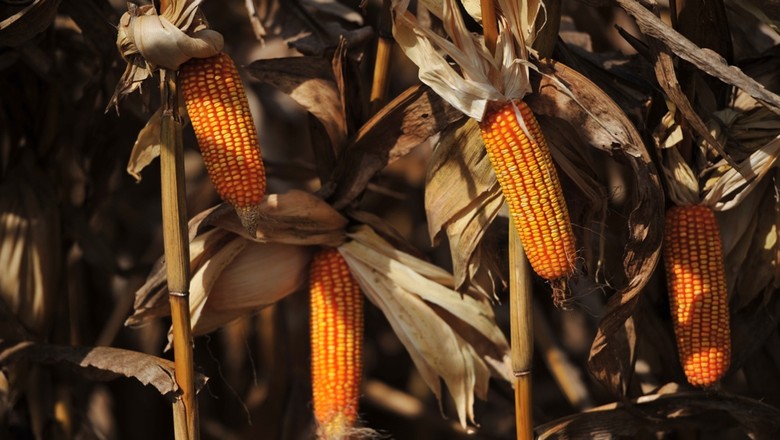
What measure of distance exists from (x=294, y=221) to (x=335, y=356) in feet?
1.35

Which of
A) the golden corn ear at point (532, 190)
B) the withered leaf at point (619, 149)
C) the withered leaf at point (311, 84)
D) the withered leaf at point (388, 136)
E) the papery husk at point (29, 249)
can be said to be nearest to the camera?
the golden corn ear at point (532, 190)

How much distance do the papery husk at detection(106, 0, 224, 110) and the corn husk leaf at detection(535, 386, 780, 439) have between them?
4.83ft

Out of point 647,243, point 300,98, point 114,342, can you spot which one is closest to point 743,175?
point 647,243

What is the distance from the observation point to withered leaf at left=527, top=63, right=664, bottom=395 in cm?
239

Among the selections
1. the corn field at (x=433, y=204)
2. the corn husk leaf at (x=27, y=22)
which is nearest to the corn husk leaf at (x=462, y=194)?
the corn field at (x=433, y=204)

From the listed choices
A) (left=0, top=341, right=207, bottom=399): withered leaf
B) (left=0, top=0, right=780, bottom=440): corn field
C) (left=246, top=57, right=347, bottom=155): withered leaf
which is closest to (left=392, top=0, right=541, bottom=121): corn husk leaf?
(left=0, top=0, right=780, bottom=440): corn field

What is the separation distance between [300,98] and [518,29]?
2.32 feet

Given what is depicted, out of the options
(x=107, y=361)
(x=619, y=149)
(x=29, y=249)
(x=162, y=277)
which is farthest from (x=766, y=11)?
(x=29, y=249)

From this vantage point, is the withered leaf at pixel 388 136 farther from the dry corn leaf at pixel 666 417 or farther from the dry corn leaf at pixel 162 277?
the dry corn leaf at pixel 666 417

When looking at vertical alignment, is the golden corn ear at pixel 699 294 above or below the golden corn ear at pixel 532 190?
below

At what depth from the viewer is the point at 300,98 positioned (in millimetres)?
2756

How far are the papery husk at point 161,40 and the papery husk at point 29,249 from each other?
1.07 metres

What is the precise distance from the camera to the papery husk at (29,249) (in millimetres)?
3166

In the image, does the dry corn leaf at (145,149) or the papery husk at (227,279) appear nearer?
the dry corn leaf at (145,149)
